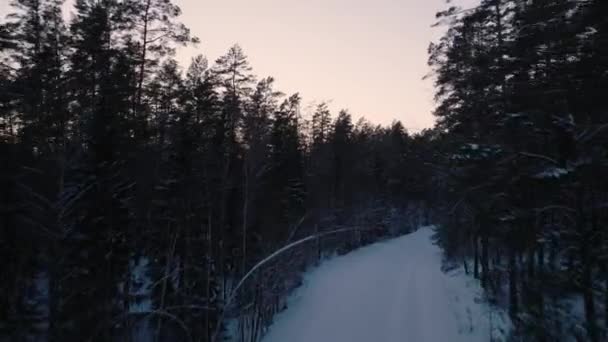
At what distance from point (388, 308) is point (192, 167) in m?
13.5

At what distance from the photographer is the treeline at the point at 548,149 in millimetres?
10500

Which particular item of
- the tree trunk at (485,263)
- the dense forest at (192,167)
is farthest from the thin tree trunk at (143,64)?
the tree trunk at (485,263)

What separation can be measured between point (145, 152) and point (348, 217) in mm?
29888

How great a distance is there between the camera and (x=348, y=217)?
44312 millimetres

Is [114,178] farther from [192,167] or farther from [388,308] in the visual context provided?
[388,308]

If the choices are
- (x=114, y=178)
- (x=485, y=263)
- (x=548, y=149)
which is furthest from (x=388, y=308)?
(x=114, y=178)

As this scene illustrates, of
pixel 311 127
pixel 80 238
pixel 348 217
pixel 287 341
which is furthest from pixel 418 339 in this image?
pixel 311 127

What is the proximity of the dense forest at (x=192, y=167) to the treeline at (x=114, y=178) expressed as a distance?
9 cm

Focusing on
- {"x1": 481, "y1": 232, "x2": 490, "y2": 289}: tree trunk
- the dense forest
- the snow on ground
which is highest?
the dense forest

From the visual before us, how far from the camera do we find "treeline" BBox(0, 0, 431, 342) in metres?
11.8

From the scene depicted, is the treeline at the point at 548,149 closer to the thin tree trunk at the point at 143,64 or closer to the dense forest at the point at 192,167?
the dense forest at the point at 192,167

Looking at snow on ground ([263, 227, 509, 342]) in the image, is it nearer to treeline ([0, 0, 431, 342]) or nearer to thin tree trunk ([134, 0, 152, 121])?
treeline ([0, 0, 431, 342])

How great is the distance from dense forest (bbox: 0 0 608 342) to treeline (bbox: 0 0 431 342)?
88 mm

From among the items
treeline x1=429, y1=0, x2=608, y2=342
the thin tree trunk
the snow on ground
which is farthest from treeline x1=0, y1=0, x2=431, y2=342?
treeline x1=429, y1=0, x2=608, y2=342
